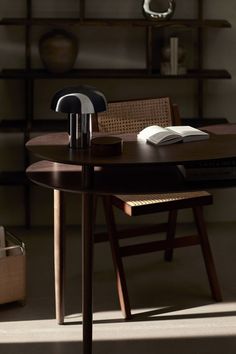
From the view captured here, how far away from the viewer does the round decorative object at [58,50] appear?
5.31 metres

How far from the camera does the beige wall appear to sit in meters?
5.54

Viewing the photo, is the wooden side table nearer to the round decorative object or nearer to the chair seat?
the chair seat

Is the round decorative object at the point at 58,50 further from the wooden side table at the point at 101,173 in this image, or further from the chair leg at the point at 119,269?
the wooden side table at the point at 101,173

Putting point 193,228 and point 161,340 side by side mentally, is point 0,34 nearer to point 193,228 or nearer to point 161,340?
point 193,228

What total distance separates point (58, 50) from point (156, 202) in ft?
5.36

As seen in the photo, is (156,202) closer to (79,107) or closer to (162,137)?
(162,137)

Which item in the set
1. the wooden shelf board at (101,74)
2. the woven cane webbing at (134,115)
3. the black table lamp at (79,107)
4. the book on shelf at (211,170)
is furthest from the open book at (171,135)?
the wooden shelf board at (101,74)

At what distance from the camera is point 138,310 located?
421cm

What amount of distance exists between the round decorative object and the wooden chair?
3.07 feet

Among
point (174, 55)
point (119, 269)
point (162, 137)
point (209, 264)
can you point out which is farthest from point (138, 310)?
point (174, 55)

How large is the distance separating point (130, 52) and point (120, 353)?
2.54m

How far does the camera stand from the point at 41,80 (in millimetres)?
5629

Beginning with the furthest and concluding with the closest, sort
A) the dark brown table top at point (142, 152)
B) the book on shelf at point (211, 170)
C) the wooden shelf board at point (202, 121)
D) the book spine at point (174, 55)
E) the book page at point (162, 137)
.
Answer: the wooden shelf board at point (202, 121)
the book spine at point (174, 55)
the book page at point (162, 137)
the book on shelf at point (211, 170)
the dark brown table top at point (142, 152)

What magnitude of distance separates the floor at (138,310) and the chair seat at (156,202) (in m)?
0.53
